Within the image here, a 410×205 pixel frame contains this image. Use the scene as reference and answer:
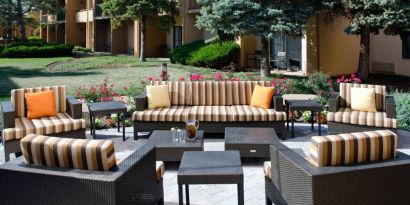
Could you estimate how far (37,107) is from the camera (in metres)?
8.12

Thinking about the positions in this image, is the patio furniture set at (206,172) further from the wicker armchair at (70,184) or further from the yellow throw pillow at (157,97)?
the yellow throw pillow at (157,97)

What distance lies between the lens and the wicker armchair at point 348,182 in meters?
3.96

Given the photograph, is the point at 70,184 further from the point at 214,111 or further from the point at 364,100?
the point at 364,100

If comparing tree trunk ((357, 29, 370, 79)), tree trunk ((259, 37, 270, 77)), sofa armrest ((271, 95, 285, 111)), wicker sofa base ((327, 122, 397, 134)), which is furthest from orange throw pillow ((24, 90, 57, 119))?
tree trunk ((357, 29, 370, 79))

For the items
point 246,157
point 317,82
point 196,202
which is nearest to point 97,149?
point 196,202

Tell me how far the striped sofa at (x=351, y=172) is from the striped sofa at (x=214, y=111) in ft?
14.4

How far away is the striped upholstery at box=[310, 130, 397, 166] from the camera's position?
4.04 meters

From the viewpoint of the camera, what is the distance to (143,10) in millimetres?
28578

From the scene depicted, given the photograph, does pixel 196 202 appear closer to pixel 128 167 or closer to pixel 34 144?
pixel 128 167

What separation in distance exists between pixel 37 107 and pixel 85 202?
4668 mm

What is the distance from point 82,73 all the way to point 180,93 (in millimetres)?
15791

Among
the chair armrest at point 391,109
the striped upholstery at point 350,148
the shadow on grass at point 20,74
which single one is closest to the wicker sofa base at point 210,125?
the chair armrest at point 391,109

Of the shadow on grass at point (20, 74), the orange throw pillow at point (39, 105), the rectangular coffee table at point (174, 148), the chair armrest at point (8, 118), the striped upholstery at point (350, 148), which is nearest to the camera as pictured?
the striped upholstery at point (350, 148)

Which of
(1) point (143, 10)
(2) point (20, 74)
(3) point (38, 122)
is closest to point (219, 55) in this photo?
(1) point (143, 10)
